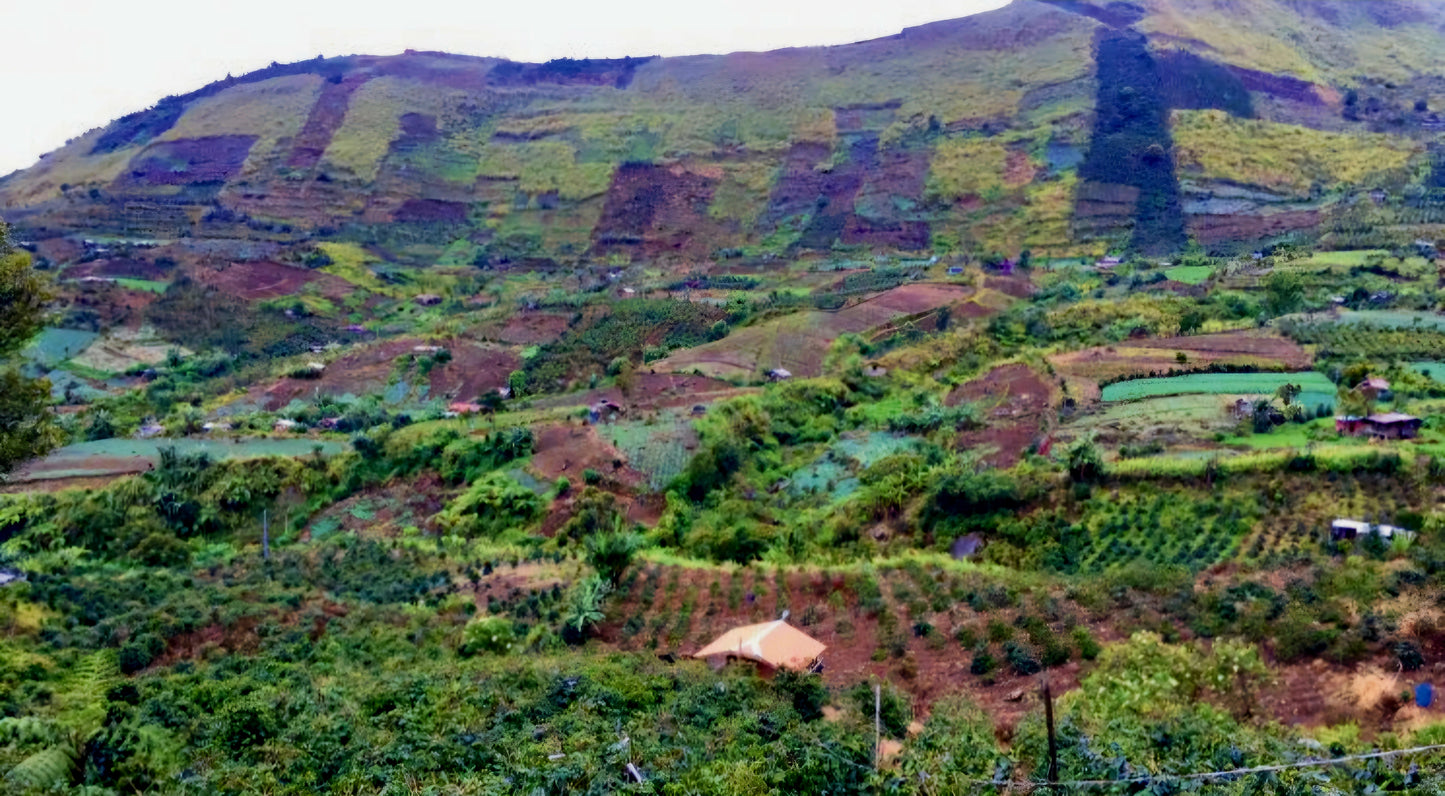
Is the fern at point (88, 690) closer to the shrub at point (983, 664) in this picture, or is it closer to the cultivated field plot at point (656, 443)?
the shrub at point (983, 664)

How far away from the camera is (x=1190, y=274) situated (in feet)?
177

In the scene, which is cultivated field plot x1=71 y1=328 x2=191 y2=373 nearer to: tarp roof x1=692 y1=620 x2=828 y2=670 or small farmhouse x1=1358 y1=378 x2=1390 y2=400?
tarp roof x1=692 y1=620 x2=828 y2=670

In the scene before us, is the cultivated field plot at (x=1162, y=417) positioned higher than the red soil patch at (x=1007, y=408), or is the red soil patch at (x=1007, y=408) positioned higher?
the cultivated field plot at (x=1162, y=417)

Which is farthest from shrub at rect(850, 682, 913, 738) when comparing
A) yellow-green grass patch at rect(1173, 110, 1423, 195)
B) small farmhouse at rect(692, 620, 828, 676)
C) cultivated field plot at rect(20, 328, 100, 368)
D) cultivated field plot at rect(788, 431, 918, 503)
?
yellow-green grass patch at rect(1173, 110, 1423, 195)

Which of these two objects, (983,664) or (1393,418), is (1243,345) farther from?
(983,664)

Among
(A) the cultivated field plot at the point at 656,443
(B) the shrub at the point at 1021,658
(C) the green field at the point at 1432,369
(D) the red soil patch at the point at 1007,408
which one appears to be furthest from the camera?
(A) the cultivated field plot at the point at 656,443

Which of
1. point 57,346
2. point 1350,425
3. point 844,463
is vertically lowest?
point 844,463

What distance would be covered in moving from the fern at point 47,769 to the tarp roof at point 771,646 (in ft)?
29.8

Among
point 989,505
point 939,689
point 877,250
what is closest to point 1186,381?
point 989,505

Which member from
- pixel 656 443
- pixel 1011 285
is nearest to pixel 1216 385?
pixel 656 443

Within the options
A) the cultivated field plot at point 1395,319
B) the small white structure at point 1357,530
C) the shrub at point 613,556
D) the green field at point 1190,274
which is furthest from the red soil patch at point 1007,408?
the green field at point 1190,274

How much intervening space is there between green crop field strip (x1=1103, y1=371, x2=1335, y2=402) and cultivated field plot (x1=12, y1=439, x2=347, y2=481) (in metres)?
24.9

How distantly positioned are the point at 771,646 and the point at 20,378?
12239 mm

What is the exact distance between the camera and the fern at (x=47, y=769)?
36.5 ft
